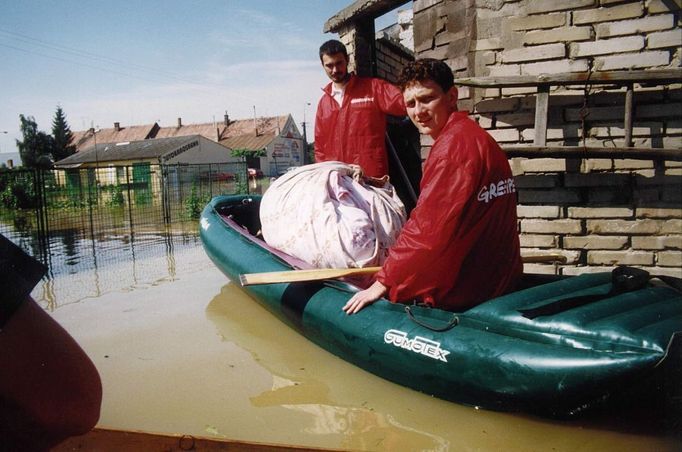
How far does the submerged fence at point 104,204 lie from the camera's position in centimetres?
979

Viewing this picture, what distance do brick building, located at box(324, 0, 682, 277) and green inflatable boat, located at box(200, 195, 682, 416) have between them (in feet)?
4.46

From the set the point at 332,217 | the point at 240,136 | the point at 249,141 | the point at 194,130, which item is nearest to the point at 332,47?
the point at 332,217

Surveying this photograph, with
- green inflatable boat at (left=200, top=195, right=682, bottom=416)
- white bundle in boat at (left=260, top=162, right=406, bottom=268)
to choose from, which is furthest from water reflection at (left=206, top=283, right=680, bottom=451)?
white bundle in boat at (left=260, top=162, right=406, bottom=268)

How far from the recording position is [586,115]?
3836 mm

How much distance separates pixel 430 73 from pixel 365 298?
131 cm

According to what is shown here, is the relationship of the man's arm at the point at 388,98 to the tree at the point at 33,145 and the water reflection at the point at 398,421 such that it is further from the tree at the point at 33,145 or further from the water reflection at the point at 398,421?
the tree at the point at 33,145

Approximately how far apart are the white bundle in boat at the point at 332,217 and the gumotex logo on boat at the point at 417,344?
80cm

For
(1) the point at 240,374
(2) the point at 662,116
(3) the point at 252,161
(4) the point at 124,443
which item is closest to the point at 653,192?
(2) the point at 662,116

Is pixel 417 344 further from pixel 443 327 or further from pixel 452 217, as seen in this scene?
pixel 452 217

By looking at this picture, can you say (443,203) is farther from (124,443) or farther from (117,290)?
(117,290)

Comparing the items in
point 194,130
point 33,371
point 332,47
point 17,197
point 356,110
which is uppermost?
point 194,130

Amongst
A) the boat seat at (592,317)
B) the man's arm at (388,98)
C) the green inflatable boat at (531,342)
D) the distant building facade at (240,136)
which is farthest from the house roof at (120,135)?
the boat seat at (592,317)

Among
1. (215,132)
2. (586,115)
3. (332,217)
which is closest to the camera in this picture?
(332,217)

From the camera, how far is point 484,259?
8.43 feet
